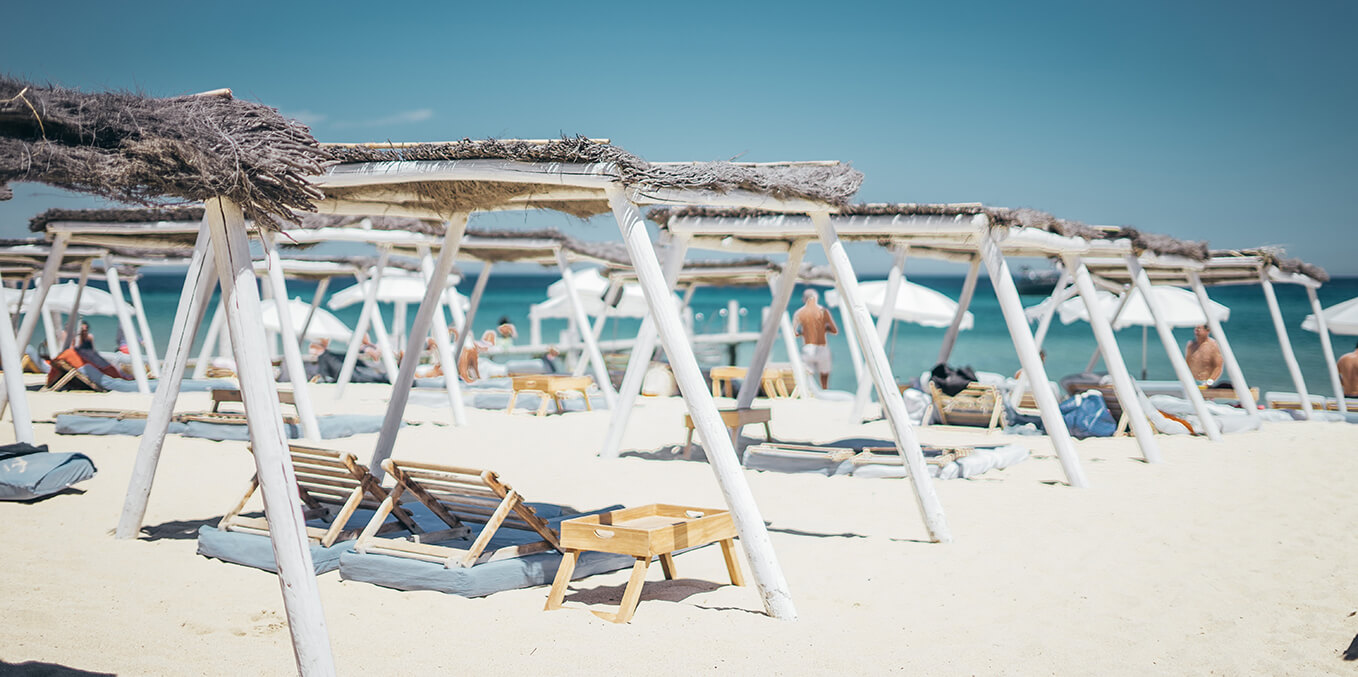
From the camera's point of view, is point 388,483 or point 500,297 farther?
point 500,297

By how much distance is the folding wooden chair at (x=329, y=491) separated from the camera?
219 inches

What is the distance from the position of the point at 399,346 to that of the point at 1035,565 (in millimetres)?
20822

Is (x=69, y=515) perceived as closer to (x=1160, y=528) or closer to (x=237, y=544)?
(x=237, y=544)

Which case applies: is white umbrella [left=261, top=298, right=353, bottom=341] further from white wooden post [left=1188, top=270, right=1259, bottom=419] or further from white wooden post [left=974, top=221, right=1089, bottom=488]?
white wooden post [left=974, top=221, right=1089, bottom=488]

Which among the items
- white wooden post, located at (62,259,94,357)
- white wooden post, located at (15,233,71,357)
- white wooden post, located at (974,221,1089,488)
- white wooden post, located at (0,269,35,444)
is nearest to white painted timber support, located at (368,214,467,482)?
white wooden post, located at (0,269,35,444)

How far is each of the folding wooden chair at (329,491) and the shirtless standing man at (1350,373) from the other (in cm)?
1642

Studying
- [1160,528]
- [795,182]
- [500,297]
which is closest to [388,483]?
[795,182]

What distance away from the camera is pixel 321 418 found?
1114 cm

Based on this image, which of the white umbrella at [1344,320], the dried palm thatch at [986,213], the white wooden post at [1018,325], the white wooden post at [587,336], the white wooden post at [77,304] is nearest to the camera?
the dried palm thatch at [986,213]

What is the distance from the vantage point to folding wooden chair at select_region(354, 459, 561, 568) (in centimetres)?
506

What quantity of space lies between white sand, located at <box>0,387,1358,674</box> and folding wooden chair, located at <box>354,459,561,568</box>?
0.91 ft

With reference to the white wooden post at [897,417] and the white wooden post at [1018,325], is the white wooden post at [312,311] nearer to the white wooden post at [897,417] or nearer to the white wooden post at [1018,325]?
the white wooden post at [1018,325]

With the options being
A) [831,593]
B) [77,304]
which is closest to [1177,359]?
[831,593]

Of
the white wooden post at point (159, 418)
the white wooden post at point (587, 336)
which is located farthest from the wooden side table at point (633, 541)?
the white wooden post at point (587, 336)
